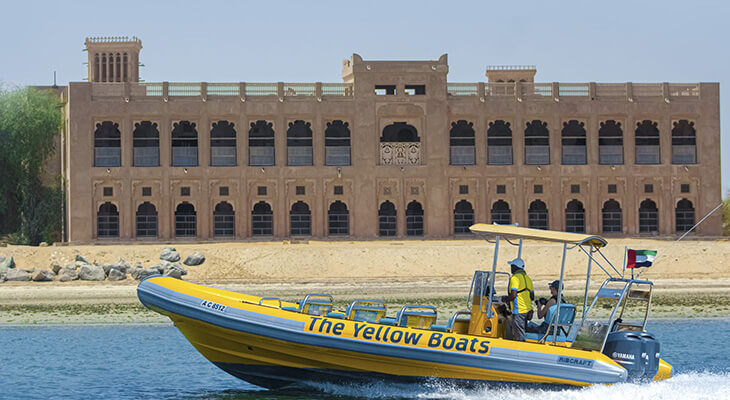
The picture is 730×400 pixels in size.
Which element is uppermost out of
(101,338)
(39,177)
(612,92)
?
(612,92)

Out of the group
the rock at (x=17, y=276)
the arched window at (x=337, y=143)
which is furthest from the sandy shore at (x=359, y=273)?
the arched window at (x=337, y=143)

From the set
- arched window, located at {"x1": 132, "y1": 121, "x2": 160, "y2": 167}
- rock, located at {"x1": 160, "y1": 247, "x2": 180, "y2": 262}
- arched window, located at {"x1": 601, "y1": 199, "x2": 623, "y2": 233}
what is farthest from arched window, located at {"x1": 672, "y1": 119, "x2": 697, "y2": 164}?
arched window, located at {"x1": 132, "y1": 121, "x2": 160, "y2": 167}

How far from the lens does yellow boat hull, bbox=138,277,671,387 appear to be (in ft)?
51.7

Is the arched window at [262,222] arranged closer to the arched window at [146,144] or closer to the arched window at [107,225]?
the arched window at [146,144]

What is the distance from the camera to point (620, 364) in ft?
51.8

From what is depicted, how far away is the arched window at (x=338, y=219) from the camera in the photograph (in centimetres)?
5362

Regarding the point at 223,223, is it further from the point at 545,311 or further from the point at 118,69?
the point at 545,311

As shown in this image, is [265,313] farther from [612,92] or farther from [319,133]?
[612,92]

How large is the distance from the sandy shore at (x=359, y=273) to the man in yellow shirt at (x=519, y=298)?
12.9 metres

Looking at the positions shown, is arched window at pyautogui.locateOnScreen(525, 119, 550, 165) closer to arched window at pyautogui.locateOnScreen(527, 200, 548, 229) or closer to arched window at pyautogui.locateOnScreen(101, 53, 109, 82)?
arched window at pyautogui.locateOnScreen(527, 200, 548, 229)

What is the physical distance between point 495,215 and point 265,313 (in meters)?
38.3

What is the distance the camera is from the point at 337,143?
54.0 m

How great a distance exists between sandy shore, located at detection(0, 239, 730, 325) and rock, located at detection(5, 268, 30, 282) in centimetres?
42

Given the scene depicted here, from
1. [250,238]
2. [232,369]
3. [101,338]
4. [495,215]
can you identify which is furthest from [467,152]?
[232,369]
